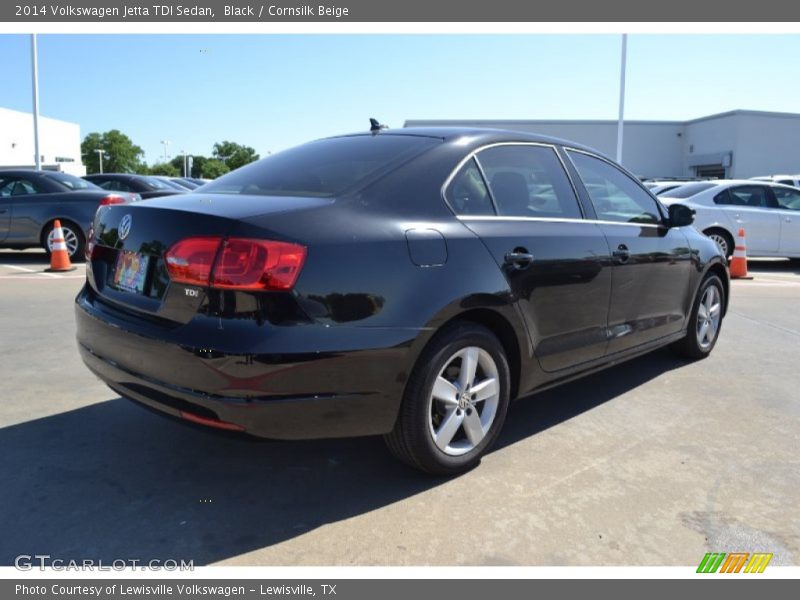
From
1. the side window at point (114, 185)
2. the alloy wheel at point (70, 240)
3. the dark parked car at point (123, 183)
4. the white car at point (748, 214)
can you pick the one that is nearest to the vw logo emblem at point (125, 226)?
the alloy wheel at point (70, 240)

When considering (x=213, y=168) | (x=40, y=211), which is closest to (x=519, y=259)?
(x=40, y=211)

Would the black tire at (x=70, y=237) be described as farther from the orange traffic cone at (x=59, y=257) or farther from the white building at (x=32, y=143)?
the white building at (x=32, y=143)

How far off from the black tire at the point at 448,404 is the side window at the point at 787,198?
11114 millimetres

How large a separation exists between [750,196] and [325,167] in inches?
436

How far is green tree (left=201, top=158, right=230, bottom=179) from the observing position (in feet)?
362

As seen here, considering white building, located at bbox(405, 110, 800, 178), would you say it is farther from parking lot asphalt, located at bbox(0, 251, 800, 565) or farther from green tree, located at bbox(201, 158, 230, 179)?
green tree, located at bbox(201, 158, 230, 179)

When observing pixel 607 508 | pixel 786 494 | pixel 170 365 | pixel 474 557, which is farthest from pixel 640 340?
pixel 170 365

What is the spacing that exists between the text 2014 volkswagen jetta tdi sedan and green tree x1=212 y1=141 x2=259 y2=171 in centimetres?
12568

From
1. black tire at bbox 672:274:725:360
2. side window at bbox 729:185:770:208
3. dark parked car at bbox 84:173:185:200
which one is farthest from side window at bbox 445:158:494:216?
dark parked car at bbox 84:173:185:200

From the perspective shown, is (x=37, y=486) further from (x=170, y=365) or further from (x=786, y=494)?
(x=786, y=494)

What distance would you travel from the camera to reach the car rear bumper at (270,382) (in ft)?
8.52

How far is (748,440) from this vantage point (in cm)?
384

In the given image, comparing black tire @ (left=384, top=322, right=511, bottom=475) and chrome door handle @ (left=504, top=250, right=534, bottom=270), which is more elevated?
chrome door handle @ (left=504, top=250, right=534, bottom=270)
